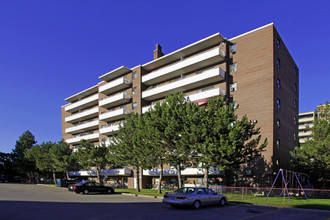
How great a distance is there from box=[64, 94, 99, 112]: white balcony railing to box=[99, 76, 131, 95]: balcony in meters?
4.89

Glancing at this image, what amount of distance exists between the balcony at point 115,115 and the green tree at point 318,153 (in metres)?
28.7

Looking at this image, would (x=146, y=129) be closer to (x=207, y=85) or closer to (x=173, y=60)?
(x=207, y=85)

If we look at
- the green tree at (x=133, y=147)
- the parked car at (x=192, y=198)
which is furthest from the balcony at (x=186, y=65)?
the parked car at (x=192, y=198)

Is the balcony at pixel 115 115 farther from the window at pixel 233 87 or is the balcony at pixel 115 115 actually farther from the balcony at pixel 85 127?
the window at pixel 233 87

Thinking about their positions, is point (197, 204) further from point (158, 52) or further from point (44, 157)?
point (44, 157)

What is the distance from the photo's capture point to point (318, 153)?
2842 centimetres

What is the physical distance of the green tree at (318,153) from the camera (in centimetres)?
2781

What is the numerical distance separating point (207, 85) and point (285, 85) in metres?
11.0

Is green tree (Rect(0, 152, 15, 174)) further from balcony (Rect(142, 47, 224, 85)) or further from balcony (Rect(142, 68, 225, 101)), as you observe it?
balcony (Rect(142, 47, 224, 85))

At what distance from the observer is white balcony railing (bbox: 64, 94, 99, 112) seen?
57719 millimetres

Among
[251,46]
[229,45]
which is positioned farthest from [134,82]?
[251,46]

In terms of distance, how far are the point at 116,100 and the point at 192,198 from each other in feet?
115

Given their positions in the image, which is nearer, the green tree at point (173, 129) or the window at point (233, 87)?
the green tree at point (173, 129)

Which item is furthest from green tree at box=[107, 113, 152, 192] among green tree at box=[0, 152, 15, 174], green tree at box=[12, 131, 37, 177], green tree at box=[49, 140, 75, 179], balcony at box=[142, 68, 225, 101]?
green tree at box=[0, 152, 15, 174]
